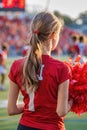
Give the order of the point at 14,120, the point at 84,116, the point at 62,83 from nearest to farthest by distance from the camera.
→ 1. the point at 62,83
2. the point at 14,120
3. the point at 84,116

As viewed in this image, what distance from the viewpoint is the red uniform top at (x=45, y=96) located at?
9.91ft

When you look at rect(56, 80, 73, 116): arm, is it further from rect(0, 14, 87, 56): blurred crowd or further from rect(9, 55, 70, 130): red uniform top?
rect(0, 14, 87, 56): blurred crowd

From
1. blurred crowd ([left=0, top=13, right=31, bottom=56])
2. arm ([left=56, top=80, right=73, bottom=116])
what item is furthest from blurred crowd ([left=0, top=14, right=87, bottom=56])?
arm ([left=56, top=80, right=73, bottom=116])

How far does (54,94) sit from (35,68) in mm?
199

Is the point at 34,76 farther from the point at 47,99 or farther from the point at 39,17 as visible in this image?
the point at 39,17

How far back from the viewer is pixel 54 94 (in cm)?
306

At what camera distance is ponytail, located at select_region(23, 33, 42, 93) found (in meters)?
3.02

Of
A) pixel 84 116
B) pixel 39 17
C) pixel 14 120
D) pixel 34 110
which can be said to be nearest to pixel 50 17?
pixel 39 17

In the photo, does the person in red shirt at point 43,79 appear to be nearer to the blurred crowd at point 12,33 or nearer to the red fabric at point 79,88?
the red fabric at point 79,88

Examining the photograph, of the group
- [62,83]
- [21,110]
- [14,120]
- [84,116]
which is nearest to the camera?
[62,83]

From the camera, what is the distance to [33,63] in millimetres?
3027

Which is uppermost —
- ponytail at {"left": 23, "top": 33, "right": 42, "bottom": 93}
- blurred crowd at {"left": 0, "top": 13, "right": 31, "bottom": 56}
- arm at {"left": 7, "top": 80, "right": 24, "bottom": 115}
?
ponytail at {"left": 23, "top": 33, "right": 42, "bottom": 93}

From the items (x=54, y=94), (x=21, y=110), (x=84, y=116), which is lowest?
(x=84, y=116)

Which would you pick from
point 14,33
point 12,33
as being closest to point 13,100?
point 12,33
